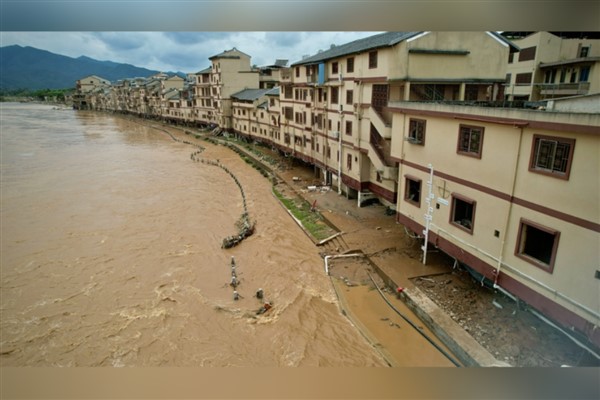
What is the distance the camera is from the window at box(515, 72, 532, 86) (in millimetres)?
13248

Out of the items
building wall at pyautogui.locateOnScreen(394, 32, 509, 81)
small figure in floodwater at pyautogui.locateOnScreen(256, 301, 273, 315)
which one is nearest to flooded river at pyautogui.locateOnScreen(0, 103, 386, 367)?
small figure in floodwater at pyautogui.locateOnScreen(256, 301, 273, 315)

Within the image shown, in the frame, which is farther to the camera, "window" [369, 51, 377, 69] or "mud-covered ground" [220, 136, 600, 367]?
"window" [369, 51, 377, 69]

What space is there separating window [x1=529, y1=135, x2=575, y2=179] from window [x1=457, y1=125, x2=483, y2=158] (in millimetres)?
853

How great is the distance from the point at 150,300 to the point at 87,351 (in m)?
1.42

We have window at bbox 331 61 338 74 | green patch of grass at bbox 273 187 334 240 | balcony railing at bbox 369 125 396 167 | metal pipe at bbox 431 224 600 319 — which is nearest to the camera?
metal pipe at bbox 431 224 600 319

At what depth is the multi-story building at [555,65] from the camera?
447 inches

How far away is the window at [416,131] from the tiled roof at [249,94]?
1621 centimetres

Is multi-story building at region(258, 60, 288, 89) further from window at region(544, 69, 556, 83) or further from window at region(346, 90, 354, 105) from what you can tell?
window at region(544, 69, 556, 83)

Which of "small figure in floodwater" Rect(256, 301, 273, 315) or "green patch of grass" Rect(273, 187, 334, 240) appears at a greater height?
"green patch of grass" Rect(273, 187, 334, 240)

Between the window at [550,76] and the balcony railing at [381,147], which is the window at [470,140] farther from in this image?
the window at [550,76]

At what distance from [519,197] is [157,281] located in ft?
22.4

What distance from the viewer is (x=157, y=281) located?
761cm

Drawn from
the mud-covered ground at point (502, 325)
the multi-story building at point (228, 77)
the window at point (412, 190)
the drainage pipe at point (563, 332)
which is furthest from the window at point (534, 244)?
the multi-story building at point (228, 77)
